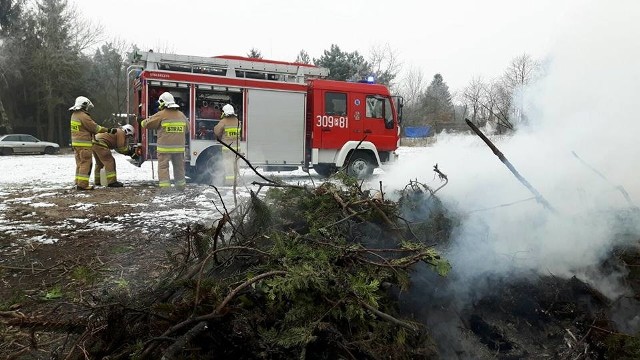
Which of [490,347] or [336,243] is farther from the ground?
[336,243]

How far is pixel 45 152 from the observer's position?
81.3 ft

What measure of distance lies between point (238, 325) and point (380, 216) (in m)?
1.52

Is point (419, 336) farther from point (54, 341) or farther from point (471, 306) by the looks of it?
point (54, 341)

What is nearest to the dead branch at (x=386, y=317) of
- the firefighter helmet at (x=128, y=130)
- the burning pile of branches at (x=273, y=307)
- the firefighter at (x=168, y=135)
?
the burning pile of branches at (x=273, y=307)

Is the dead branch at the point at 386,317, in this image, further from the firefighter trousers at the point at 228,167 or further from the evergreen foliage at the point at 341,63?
the evergreen foliage at the point at 341,63

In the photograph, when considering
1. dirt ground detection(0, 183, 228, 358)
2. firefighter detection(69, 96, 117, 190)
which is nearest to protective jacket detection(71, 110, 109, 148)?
firefighter detection(69, 96, 117, 190)

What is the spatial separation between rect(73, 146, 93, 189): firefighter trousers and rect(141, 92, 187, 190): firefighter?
132 centimetres

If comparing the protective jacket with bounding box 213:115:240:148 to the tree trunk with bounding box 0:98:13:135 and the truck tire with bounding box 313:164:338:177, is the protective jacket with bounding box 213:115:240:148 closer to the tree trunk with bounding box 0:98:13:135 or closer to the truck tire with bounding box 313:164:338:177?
the truck tire with bounding box 313:164:338:177

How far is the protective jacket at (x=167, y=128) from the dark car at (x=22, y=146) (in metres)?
19.8

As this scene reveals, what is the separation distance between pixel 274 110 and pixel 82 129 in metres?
4.18

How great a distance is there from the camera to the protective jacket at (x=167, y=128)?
827 centimetres

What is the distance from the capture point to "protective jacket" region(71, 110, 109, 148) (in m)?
8.55

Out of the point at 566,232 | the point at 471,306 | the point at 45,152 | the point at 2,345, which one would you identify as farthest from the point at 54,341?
the point at 45,152

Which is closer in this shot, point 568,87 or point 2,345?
point 2,345
